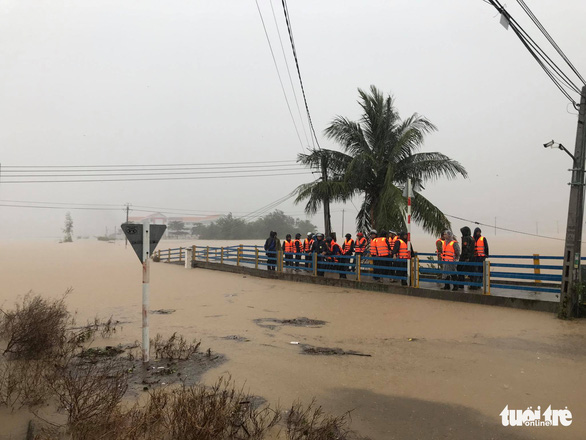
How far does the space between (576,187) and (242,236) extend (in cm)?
6856

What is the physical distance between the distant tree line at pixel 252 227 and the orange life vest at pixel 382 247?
195ft

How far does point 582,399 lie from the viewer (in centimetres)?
441

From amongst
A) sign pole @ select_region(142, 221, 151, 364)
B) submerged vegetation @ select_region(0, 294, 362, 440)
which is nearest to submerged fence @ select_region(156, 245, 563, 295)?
submerged vegetation @ select_region(0, 294, 362, 440)

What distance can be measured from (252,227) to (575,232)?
227 ft

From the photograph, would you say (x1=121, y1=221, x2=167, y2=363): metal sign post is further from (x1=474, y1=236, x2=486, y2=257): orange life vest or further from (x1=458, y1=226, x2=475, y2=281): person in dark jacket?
(x1=474, y1=236, x2=486, y2=257): orange life vest

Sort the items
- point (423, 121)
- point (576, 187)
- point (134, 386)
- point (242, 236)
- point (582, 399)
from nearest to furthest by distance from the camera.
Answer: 1. point (582, 399)
2. point (134, 386)
3. point (576, 187)
4. point (423, 121)
5. point (242, 236)

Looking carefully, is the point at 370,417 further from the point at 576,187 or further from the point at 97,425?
the point at 576,187

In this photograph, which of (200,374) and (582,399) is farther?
(200,374)

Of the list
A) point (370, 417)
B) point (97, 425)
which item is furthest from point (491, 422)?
point (97, 425)

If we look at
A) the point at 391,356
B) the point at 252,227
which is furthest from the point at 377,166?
the point at 252,227

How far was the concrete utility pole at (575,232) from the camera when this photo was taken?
8289mm

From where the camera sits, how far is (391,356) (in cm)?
603

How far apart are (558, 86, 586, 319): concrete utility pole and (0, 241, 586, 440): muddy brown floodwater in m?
0.56

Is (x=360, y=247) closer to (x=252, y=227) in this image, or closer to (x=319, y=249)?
(x=319, y=249)
